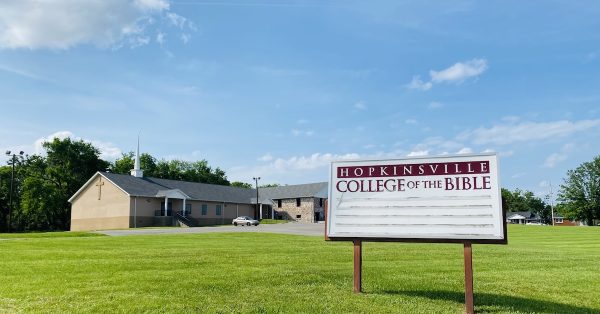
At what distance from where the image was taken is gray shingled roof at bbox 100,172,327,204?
188 feet

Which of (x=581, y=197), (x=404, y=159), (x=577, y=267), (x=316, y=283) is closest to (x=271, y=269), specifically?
(x=316, y=283)

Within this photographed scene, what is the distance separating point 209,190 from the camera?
221ft

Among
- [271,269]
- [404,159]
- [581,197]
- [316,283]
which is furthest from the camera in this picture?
[581,197]

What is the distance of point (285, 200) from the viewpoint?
3068 inches

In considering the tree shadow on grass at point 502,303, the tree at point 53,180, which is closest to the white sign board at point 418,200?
the tree shadow on grass at point 502,303

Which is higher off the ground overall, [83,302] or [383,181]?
[383,181]

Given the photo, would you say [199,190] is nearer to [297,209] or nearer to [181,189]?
[181,189]

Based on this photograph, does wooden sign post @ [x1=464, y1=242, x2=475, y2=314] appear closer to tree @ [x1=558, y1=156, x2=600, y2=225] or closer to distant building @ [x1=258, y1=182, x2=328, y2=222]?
distant building @ [x1=258, y1=182, x2=328, y2=222]

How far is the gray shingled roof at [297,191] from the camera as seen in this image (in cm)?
7469

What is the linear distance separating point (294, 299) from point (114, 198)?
5320cm

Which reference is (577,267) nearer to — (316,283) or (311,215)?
(316,283)

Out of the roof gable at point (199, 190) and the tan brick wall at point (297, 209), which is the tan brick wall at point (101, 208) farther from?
the tan brick wall at point (297, 209)

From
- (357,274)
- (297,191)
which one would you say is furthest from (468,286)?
(297,191)

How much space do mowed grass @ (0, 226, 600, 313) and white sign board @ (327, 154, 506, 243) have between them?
102 centimetres
